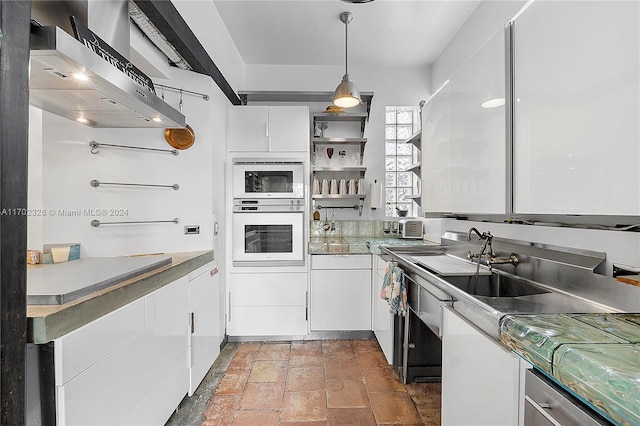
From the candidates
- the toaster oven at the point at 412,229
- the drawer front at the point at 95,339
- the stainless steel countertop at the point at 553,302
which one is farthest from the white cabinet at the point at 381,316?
the drawer front at the point at 95,339

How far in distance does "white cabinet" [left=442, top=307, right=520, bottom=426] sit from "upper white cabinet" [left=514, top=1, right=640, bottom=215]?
0.51m

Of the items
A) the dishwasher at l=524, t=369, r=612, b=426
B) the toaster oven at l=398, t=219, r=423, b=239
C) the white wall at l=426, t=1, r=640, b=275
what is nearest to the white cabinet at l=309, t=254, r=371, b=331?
the toaster oven at l=398, t=219, r=423, b=239

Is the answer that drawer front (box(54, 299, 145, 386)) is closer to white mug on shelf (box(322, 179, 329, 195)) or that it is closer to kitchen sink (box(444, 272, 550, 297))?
kitchen sink (box(444, 272, 550, 297))

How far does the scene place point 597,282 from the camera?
1180 millimetres

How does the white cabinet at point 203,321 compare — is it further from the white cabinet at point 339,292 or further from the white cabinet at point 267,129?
the white cabinet at point 267,129

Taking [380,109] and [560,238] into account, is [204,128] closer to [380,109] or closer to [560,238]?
[380,109]

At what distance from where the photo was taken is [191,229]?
250cm

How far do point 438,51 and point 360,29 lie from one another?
0.95 metres

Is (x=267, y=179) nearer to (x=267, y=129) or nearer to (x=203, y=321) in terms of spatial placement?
(x=267, y=129)

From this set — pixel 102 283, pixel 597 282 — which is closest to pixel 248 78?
pixel 102 283

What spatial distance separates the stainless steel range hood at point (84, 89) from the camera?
3.68 feet

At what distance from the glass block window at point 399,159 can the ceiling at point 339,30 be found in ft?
1.90

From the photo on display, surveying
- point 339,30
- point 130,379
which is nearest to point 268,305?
point 130,379

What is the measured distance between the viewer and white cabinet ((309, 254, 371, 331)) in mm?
3041
